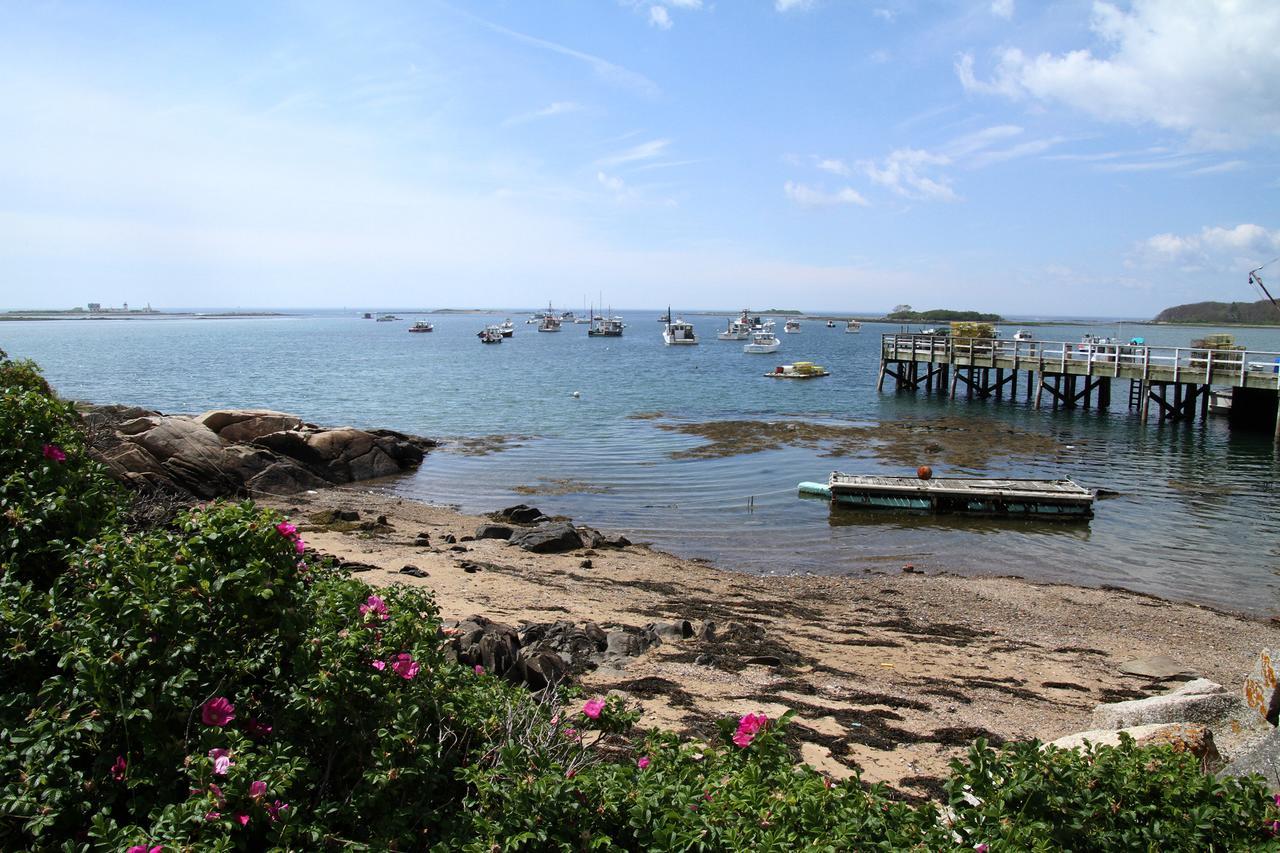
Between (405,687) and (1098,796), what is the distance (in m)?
3.45

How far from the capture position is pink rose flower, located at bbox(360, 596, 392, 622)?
441 cm

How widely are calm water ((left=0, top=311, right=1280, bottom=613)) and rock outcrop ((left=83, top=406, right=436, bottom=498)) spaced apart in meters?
1.81

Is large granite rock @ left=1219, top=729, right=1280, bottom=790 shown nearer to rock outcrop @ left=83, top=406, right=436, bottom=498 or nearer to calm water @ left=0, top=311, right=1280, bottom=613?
calm water @ left=0, top=311, right=1280, bottom=613

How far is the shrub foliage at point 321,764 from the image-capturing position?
3.39 metres

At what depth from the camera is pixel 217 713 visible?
11.8 ft

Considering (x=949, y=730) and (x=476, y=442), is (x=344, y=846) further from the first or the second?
(x=476, y=442)

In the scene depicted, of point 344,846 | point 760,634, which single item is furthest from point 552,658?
point 344,846

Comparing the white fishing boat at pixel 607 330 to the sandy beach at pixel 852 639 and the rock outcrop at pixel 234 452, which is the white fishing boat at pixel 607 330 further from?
the sandy beach at pixel 852 639

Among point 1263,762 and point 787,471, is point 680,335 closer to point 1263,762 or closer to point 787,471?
point 787,471

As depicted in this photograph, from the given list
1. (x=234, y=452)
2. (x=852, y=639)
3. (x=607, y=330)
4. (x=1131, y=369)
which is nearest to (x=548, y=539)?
(x=852, y=639)

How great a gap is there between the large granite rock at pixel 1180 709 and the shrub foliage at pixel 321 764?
356 centimetres

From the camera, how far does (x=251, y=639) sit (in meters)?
3.89

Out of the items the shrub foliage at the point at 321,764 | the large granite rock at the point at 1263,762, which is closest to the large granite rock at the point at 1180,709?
the large granite rock at the point at 1263,762

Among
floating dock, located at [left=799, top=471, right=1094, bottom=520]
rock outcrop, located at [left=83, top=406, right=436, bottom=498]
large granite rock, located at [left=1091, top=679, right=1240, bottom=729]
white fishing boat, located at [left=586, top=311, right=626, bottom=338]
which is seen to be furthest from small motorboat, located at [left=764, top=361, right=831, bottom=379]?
white fishing boat, located at [left=586, top=311, right=626, bottom=338]
